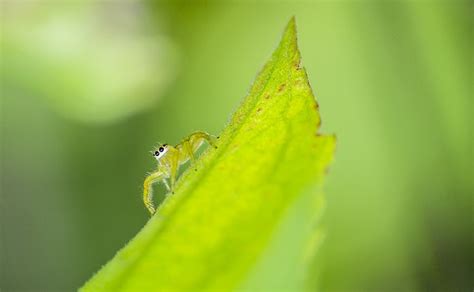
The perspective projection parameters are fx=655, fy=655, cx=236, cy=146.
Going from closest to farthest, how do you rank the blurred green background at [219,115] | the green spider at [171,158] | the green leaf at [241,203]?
the green leaf at [241,203] < the green spider at [171,158] < the blurred green background at [219,115]

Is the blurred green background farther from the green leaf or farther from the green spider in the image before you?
the green leaf

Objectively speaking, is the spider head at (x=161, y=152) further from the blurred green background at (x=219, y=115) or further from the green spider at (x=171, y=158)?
the blurred green background at (x=219, y=115)

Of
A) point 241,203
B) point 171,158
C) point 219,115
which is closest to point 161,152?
point 171,158

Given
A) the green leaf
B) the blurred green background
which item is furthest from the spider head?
the blurred green background

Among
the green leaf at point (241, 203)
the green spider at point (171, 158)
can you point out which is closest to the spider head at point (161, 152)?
the green spider at point (171, 158)

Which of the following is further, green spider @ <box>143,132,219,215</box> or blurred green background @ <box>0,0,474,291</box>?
blurred green background @ <box>0,0,474,291</box>

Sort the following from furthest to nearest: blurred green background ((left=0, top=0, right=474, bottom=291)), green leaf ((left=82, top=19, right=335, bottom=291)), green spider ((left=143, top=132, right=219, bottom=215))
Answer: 1. blurred green background ((left=0, top=0, right=474, bottom=291))
2. green spider ((left=143, top=132, right=219, bottom=215))
3. green leaf ((left=82, top=19, right=335, bottom=291))
